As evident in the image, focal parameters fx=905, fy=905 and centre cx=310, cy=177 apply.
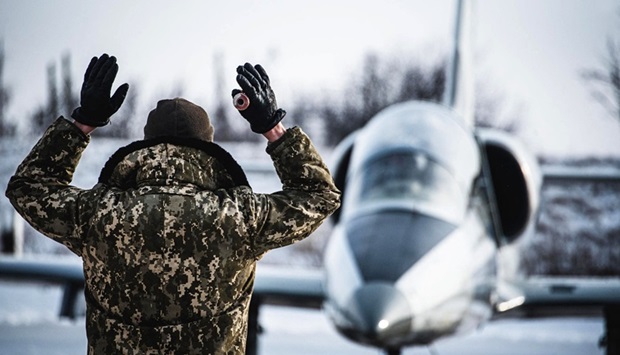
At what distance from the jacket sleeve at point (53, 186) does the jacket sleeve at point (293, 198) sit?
0.48m

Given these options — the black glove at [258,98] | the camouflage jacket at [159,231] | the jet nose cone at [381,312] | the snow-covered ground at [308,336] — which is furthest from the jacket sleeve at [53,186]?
the snow-covered ground at [308,336]

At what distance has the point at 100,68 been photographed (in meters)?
2.42

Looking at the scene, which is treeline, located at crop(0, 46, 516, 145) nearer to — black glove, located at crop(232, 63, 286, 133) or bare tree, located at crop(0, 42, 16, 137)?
bare tree, located at crop(0, 42, 16, 137)

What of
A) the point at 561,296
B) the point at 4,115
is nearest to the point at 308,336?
the point at 561,296

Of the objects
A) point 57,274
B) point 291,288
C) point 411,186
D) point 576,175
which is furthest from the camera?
point 576,175

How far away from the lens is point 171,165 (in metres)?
2.38

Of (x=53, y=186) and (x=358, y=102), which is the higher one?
(x=358, y=102)

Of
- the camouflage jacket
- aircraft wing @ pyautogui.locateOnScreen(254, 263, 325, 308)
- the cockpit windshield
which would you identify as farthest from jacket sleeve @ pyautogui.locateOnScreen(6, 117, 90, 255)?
aircraft wing @ pyautogui.locateOnScreen(254, 263, 325, 308)

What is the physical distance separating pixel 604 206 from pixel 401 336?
1890 cm

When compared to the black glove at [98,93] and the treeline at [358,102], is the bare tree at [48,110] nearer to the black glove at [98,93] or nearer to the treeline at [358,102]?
the treeline at [358,102]

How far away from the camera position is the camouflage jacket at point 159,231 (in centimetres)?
235

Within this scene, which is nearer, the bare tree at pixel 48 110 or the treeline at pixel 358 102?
the bare tree at pixel 48 110

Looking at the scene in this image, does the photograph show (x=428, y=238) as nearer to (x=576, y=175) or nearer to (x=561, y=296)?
(x=561, y=296)

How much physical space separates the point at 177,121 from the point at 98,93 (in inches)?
8.7
